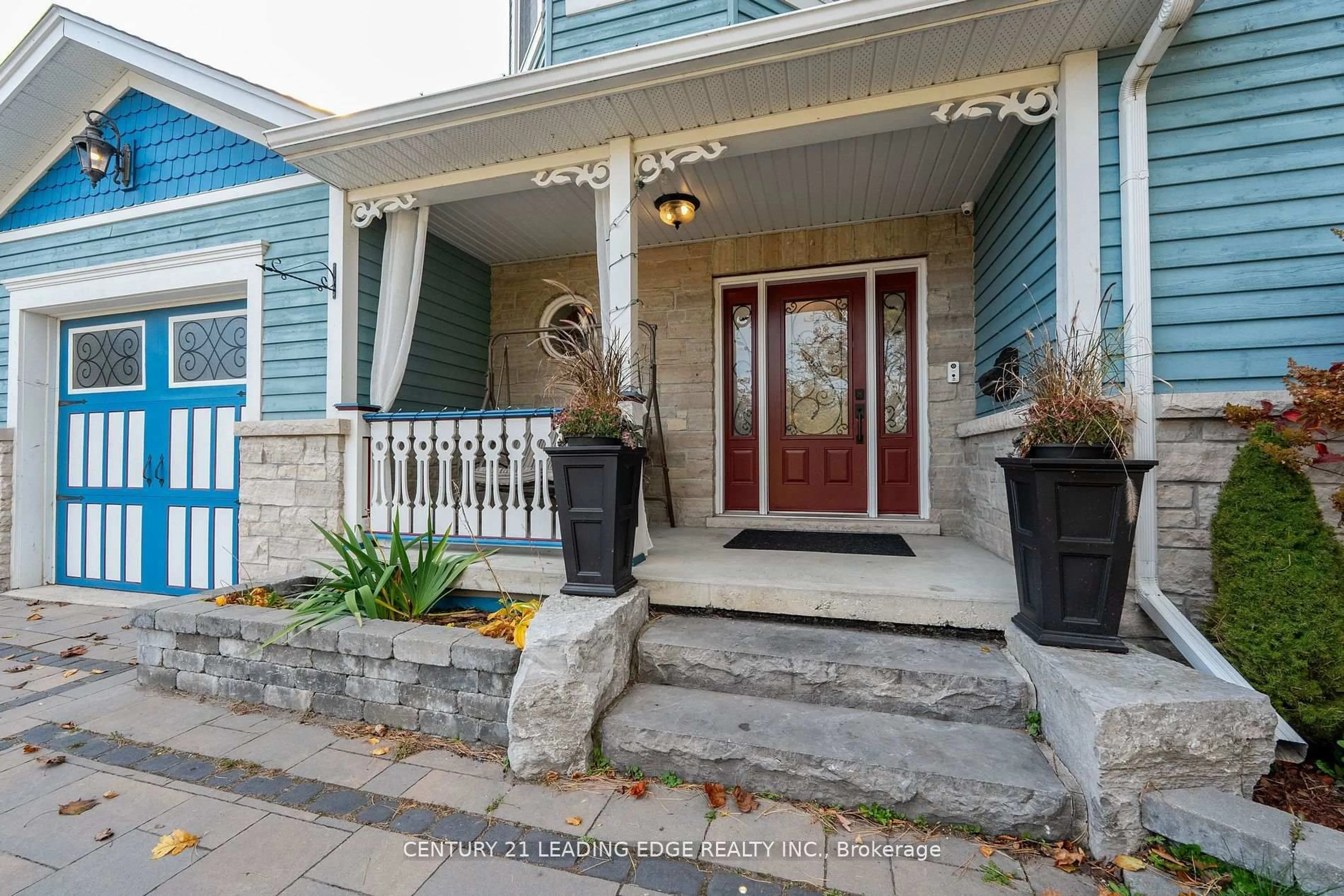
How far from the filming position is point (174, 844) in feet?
5.07

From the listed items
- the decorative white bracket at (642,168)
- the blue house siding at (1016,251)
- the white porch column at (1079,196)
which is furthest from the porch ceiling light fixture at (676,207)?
the white porch column at (1079,196)

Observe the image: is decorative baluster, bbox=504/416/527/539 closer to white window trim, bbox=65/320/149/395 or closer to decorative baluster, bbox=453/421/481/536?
decorative baluster, bbox=453/421/481/536

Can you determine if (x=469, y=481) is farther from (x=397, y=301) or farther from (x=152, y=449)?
(x=152, y=449)

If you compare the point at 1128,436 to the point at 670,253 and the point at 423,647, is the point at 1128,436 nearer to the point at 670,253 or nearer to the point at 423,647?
the point at 423,647

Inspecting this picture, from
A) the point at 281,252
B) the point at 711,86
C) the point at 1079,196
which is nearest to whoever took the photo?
the point at 1079,196

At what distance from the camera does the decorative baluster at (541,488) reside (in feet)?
9.55

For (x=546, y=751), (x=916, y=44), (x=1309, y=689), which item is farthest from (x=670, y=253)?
(x=1309, y=689)

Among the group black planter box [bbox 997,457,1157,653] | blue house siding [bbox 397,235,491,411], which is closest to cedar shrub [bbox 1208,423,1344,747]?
black planter box [bbox 997,457,1157,653]

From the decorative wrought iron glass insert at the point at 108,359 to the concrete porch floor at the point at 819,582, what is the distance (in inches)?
143

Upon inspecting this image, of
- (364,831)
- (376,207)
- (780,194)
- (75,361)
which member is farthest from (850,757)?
(75,361)

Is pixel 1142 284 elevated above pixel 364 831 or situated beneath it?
elevated above

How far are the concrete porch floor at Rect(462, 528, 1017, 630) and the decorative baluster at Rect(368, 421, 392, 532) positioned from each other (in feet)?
2.72

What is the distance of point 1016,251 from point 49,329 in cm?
705

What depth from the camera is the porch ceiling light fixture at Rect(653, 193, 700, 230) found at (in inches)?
134
